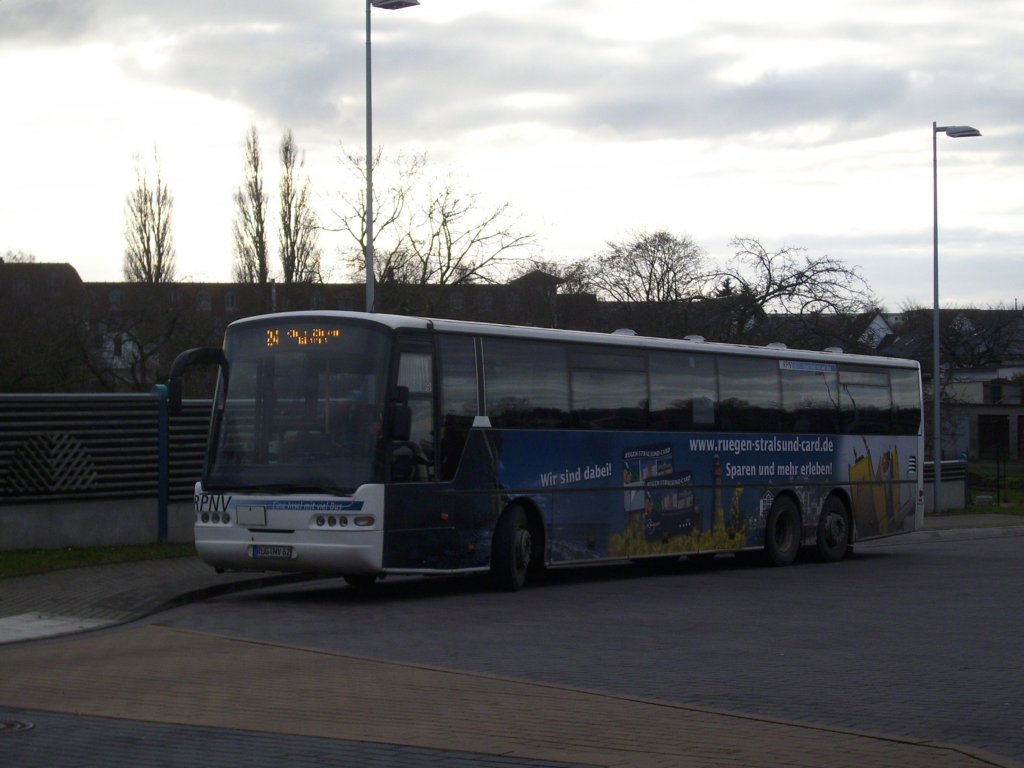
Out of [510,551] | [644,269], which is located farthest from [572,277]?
[510,551]

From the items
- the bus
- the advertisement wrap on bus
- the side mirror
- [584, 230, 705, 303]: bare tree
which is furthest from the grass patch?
[584, 230, 705, 303]: bare tree

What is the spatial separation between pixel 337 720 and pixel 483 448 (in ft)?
26.3

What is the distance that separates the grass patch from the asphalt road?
270 cm

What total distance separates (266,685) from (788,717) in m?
3.59

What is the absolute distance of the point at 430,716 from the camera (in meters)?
8.77

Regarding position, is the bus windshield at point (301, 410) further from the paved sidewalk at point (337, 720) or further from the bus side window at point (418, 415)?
the paved sidewalk at point (337, 720)

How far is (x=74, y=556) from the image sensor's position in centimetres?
1908

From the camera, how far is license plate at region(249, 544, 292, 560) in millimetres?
15258

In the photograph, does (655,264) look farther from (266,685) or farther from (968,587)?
(266,685)

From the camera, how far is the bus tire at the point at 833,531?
77.1 ft

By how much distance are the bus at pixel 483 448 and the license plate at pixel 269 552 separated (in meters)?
0.02

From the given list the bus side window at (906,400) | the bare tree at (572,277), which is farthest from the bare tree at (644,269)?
the bus side window at (906,400)

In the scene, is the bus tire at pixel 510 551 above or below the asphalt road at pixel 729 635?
above

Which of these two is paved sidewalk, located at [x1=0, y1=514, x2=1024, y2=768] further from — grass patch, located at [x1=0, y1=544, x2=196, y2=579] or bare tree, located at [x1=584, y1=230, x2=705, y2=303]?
bare tree, located at [x1=584, y1=230, x2=705, y2=303]
